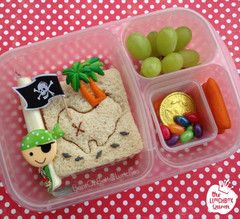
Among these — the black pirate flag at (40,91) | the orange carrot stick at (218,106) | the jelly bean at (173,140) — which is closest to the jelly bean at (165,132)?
the jelly bean at (173,140)

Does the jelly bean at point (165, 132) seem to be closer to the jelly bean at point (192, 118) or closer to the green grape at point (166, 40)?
the jelly bean at point (192, 118)

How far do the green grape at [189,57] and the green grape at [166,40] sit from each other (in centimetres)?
4

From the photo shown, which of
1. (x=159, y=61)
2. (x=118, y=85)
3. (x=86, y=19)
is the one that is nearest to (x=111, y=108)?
(x=118, y=85)

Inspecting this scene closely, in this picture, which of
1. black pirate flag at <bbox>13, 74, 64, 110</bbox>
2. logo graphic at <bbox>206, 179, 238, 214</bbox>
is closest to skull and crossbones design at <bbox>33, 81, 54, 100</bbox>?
black pirate flag at <bbox>13, 74, 64, 110</bbox>

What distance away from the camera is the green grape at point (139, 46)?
3.34 feet

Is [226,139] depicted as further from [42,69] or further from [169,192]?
[42,69]

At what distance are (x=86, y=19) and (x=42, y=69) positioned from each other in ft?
0.66

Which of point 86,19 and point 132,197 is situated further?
point 86,19

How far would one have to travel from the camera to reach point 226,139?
1.07 m

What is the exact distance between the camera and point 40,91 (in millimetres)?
1033

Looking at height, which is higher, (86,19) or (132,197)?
(86,19)

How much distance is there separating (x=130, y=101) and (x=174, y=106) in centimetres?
12

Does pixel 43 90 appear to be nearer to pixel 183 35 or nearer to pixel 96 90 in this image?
pixel 96 90

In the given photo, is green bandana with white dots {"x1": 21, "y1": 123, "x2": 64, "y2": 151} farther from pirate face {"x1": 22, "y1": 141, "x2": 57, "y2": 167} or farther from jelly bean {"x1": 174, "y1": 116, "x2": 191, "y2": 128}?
jelly bean {"x1": 174, "y1": 116, "x2": 191, "y2": 128}
